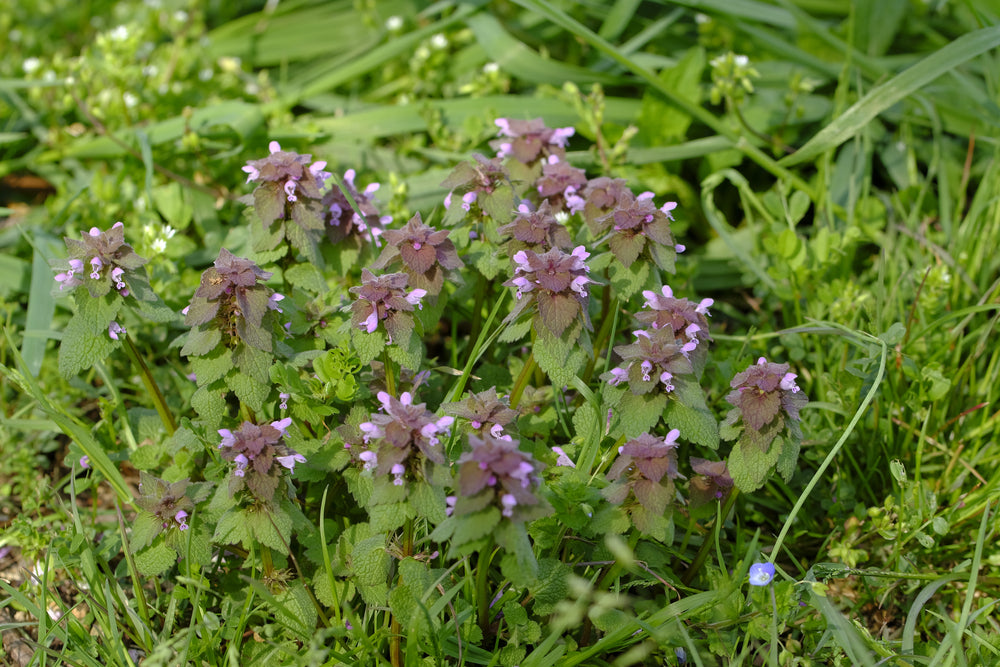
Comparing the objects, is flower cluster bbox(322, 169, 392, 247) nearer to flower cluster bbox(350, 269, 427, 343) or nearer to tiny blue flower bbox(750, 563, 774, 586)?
flower cluster bbox(350, 269, 427, 343)

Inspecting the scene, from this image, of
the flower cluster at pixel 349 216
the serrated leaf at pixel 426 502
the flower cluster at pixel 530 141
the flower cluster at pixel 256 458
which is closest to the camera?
the serrated leaf at pixel 426 502

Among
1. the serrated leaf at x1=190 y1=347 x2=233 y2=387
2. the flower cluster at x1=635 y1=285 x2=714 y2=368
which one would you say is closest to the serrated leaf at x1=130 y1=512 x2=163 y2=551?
the serrated leaf at x1=190 y1=347 x2=233 y2=387

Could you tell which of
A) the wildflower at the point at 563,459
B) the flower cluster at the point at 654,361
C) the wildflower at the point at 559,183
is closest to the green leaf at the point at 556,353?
the flower cluster at the point at 654,361

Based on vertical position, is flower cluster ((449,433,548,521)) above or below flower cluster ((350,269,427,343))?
below

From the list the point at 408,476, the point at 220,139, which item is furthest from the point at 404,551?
the point at 220,139

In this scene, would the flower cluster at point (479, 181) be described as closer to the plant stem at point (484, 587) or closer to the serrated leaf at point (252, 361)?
the serrated leaf at point (252, 361)

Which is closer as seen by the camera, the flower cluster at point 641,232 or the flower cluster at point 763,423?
the flower cluster at point 763,423

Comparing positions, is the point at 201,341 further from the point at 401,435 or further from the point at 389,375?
the point at 401,435
